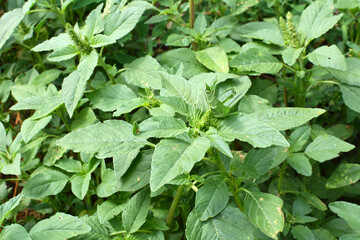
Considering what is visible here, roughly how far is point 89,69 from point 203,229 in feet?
2.73

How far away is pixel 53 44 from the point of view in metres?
1.64

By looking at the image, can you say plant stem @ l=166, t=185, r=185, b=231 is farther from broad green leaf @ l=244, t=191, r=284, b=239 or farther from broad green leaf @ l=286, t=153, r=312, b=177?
broad green leaf @ l=286, t=153, r=312, b=177

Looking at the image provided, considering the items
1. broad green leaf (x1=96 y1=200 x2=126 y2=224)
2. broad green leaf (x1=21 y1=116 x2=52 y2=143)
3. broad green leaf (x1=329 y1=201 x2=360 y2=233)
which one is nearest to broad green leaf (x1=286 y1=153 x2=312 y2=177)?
broad green leaf (x1=329 y1=201 x2=360 y2=233)

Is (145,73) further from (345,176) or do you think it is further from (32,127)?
(345,176)

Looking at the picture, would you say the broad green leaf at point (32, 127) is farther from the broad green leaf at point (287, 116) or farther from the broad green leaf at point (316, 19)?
the broad green leaf at point (316, 19)

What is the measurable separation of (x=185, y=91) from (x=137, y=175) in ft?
1.27

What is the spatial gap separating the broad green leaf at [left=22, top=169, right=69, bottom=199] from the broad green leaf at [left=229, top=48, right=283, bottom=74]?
1.02 metres

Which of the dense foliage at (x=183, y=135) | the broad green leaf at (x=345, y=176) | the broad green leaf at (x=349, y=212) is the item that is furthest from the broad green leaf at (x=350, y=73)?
the broad green leaf at (x=349, y=212)

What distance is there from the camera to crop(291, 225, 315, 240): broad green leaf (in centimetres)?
149

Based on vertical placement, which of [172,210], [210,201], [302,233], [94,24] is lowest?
[302,233]

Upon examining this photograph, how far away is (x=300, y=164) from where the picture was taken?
1580 millimetres

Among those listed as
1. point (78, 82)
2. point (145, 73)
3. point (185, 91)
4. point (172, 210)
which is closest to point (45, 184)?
point (78, 82)

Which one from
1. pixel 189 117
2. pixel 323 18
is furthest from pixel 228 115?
pixel 323 18

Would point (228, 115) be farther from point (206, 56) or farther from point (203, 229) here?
point (206, 56)
